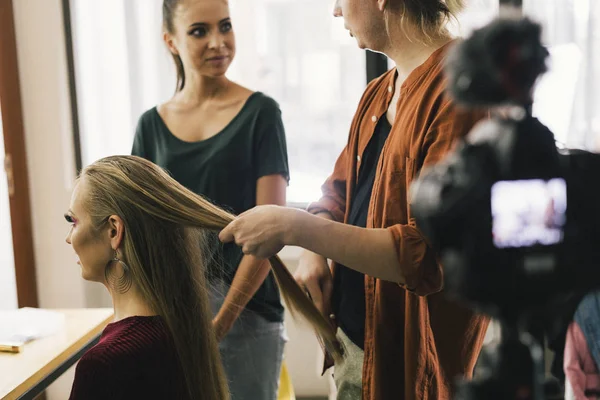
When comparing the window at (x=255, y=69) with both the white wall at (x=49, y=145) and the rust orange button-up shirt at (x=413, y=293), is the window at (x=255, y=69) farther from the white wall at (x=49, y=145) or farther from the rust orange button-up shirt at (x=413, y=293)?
the rust orange button-up shirt at (x=413, y=293)

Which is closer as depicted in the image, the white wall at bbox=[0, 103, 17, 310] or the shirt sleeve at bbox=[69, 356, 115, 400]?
the shirt sleeve at bbox=[69, 356, 115, 400]

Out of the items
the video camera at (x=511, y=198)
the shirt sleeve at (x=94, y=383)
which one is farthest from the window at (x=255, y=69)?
the video camera at (x=511, y=198)

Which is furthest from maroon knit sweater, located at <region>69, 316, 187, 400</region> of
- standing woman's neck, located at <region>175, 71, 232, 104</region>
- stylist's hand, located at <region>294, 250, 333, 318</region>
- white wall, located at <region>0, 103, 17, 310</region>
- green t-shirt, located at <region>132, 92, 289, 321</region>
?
white wall, located at <region>0, 103, 17, 310</region>

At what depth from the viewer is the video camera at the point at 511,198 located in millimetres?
368

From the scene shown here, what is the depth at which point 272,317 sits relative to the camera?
159 cm

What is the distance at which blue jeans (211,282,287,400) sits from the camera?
60.9 inches

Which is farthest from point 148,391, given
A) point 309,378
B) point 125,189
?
point 309,378

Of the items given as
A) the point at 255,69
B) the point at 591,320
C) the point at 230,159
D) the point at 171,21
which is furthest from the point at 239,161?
the point at 255,69

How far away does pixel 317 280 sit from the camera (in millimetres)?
1243

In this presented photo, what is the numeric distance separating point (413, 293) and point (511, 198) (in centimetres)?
70

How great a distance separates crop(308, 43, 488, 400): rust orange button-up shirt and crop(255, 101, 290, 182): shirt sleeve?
1.34 feet

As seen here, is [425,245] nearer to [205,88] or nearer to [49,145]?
[205,88]

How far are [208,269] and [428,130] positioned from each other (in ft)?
2.30

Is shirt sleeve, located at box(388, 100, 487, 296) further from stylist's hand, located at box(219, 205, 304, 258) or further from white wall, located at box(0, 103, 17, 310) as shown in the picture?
white wall, located at box(0, 103, 17, 310)
